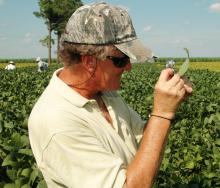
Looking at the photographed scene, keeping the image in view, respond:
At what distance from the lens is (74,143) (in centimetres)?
204

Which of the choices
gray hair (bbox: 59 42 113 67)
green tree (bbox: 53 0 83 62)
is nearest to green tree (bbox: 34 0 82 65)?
green tree (bbox: 53 0 83 62)

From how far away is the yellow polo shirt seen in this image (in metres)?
2.02

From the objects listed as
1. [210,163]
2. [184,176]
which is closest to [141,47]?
[210,163]

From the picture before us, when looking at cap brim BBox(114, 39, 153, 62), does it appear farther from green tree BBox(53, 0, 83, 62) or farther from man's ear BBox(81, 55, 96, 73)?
green tree BBox(53, 0, 83, 62)

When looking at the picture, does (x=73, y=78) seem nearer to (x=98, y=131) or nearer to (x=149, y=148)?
(x=98, y=131)

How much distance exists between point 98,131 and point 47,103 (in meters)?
0.25

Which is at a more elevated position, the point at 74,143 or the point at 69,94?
the point at 69,94

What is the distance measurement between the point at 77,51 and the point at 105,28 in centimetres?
19

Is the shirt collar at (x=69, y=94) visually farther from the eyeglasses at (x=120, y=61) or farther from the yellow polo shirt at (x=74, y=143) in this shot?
the eyeglasses at (x=120, y=61)

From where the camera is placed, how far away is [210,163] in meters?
3.76

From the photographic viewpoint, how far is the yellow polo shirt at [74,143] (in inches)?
79.5

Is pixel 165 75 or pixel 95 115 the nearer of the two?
pixel 165 75

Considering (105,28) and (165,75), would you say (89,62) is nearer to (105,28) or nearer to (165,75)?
(105,28)

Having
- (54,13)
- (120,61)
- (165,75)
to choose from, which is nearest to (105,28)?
(120,61)
